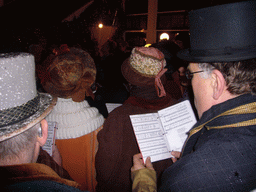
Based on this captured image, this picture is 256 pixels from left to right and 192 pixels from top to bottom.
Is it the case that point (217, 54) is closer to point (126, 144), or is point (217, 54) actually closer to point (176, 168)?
point (176, 168)

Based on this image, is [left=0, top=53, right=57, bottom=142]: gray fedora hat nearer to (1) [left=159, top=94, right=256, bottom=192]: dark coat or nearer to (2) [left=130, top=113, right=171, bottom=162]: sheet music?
(2) [left=130, top=113, right=171, bottom=162]: sheet music

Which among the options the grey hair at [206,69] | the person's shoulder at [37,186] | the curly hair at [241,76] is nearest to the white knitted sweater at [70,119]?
the person's shoulder at [37,186]

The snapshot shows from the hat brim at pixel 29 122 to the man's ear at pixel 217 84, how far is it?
3.53 ft

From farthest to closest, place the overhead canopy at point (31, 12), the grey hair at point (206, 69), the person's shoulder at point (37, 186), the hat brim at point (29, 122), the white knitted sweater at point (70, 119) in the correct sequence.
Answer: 1. the overhead canopy at point (31, 12)
2. the white knitted sweater at point (70, 119)
3. the grey hair at point (206, 69)
4. the hat brim at point (29, 122)
5. the person's shoulder at point (37, 186)

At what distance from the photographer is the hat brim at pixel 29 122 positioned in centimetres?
64

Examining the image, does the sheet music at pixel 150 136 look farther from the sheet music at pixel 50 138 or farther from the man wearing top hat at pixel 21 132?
the sheet music at pixel 50 138

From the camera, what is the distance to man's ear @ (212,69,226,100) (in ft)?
2.98

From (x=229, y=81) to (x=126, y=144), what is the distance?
0.93 m

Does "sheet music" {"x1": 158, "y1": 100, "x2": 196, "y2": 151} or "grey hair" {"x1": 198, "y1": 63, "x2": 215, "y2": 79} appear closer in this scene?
"grey hair" {"x1": 198, "y1": 63, "x2": 215, "y2": 79}

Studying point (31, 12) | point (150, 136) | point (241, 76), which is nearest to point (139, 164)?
point (150, 136)

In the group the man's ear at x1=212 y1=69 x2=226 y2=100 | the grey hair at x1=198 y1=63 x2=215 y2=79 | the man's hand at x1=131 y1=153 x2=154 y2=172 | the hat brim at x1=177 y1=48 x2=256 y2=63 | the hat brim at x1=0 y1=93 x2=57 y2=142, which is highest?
the hat brim at x1=177 y1=48 x2=256 y2=63

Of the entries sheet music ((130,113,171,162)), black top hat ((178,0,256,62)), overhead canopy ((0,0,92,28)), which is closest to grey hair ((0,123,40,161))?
sheet music ((130,113,171,162))

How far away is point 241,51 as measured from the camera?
0.89 m

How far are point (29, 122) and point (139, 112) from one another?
32.3 inches
